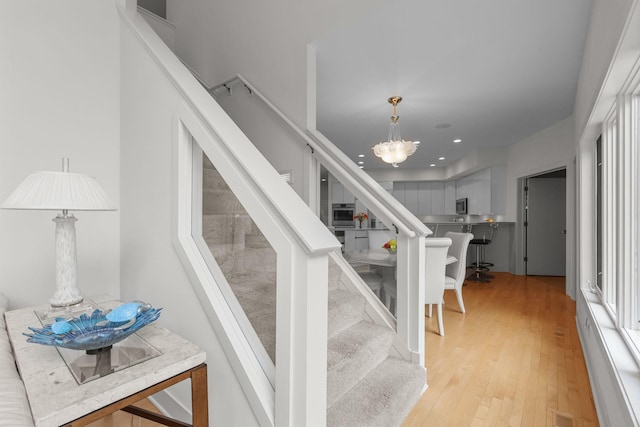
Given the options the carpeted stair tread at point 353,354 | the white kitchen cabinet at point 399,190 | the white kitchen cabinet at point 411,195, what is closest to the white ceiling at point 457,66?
the carpeted stair tread at point 353,354

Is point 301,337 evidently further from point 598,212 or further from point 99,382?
point 598,212

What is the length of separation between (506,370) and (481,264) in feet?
14.3

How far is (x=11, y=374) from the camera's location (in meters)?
0.97

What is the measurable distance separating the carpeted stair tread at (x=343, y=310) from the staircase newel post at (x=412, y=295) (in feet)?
0.93

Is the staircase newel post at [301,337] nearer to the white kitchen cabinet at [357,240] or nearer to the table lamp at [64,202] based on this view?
the table lamp at [64,202]

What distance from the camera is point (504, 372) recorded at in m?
2.27

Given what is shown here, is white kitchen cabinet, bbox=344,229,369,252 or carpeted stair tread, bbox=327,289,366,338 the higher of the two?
white kitchen cabinet, bbox=344,229,369,252

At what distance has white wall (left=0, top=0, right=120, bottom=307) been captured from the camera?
1.66 metres

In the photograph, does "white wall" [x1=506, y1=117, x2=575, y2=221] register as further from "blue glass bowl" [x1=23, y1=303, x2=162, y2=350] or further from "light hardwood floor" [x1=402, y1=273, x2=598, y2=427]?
"blue glass bowl" [x1=23, y1=303, x2=162, y2=350]

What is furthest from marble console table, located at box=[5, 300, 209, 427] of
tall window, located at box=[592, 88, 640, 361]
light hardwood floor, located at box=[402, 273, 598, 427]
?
tall window, located at box=[592, 88, 640, 361]

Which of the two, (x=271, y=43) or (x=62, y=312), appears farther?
(x=271, y=43)

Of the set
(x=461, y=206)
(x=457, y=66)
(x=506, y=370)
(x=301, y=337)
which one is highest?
(x=457, y=66)

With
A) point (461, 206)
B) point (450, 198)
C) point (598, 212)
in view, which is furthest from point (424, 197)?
point (598, 212)

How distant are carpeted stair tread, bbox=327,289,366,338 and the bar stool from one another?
14.2ft
